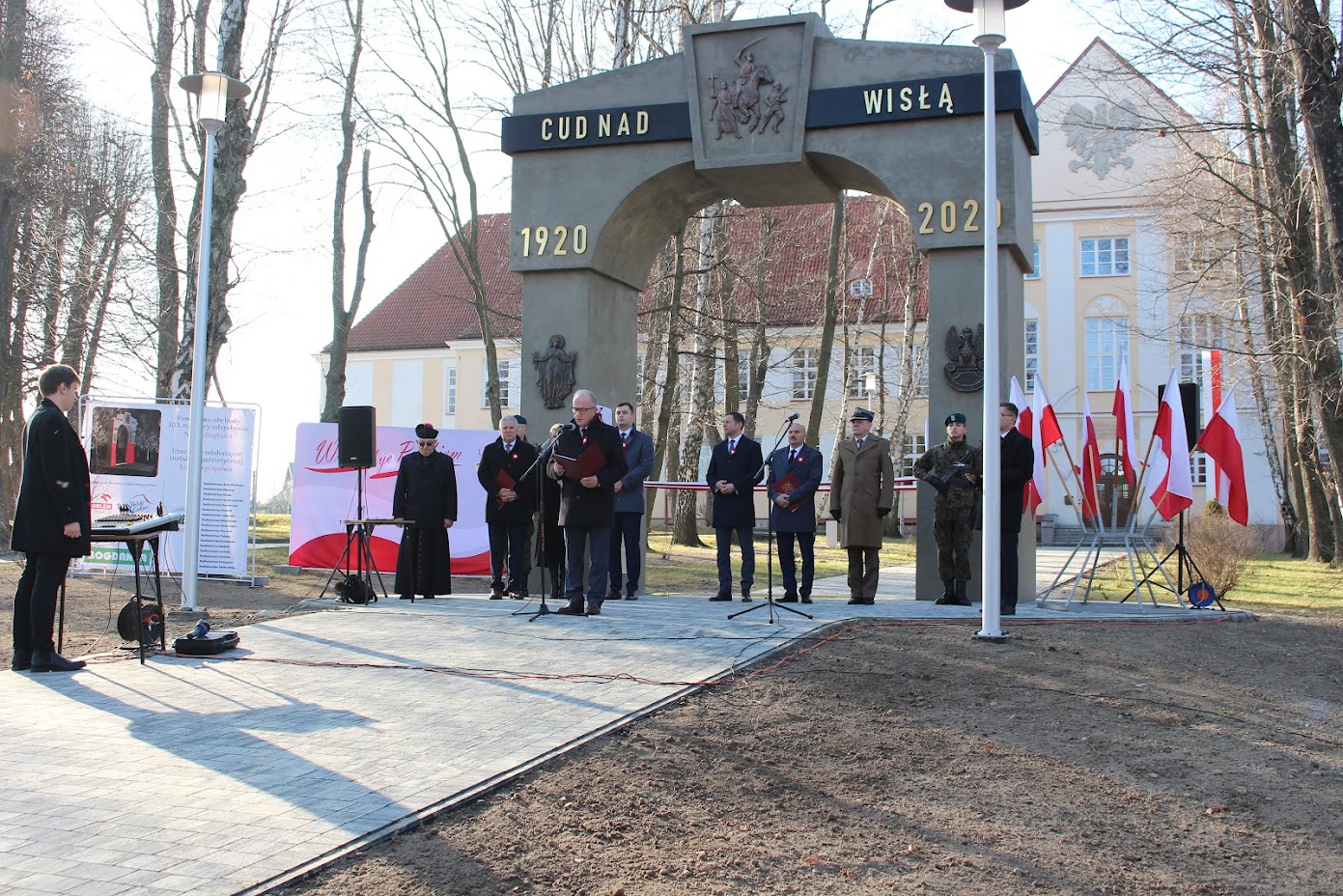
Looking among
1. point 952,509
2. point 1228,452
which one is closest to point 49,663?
point 952,509

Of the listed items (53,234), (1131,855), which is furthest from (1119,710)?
(53,234)

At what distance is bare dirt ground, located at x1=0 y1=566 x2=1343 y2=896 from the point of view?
191 inches

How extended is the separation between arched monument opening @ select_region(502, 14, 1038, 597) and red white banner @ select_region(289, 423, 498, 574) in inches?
106

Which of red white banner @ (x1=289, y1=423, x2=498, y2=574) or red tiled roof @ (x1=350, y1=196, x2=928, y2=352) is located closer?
red white banner @ (x1=289, y1=423, x2=498, y2=574)

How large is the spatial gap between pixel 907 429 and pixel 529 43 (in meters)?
26.4

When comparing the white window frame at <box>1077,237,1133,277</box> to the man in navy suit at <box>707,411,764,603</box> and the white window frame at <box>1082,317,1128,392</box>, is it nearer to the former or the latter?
the white window frame at <box>1082,317,1128,392</box>

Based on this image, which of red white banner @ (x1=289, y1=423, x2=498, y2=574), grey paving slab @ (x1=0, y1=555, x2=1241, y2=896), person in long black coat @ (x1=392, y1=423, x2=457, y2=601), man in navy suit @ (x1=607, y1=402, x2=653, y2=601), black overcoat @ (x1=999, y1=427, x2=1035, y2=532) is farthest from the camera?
red white banner @ (x1=289, y1=423, x2=498, y2=574)

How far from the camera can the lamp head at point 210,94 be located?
1261 centimetres

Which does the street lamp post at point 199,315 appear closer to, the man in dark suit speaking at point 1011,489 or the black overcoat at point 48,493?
the black overcoat at point 48,493

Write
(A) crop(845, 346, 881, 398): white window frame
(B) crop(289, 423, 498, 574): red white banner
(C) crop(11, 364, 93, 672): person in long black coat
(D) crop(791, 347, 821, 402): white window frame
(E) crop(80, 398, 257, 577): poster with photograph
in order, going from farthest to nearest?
(D) crop(791, 347, 821, 402): white window frame → (A) crop(845, 346, 881, 398): white window frame → (B) crop(289, 423, 498, 574): red white banner → (E) crop(80, 398, 257, 577): poster with photograph → (C) crop(11, 364, 93, 672): person in long black coat

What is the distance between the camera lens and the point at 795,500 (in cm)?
1267

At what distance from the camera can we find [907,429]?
50.2 meters

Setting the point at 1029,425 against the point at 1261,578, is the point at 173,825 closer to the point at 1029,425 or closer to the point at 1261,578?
the point at 1029,425

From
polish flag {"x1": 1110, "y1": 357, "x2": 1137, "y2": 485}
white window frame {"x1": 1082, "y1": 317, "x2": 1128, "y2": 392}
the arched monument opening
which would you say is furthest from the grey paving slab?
white window frame {"x1": 1082, "y1": 317, "x2": 1128, "y2": 392}
